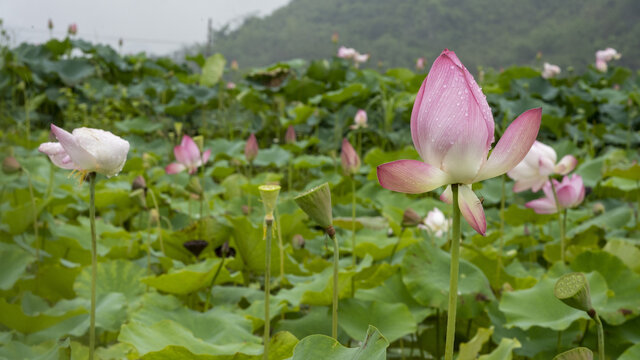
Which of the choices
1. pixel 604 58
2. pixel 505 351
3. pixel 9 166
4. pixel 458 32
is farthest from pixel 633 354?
pixel 458 32

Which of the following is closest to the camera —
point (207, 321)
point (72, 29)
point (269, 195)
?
point (269, 195)

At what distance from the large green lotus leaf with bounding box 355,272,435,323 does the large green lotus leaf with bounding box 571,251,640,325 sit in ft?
0.90

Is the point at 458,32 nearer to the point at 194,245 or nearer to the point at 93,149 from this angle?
the point at 194,245

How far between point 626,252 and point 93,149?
0.99 meters

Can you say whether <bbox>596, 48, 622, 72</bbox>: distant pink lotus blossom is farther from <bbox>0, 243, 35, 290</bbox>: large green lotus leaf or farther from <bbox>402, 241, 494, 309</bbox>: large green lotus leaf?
<bbox>0, 243, 35, 290</bbox>: large green lotus leaf

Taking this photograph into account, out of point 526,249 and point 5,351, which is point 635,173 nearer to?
point 526,249

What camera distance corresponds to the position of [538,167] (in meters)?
0.95

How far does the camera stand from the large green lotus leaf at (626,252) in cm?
102

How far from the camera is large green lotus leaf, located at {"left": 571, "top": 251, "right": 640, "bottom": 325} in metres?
0.81

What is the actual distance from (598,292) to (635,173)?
0.72 m

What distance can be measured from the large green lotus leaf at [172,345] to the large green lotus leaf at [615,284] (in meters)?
0.56

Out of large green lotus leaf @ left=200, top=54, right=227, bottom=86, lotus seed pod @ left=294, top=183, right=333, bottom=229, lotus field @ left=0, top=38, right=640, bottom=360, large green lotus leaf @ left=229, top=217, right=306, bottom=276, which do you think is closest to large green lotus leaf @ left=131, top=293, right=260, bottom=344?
lotus field @ left=0, top=38, right=640, bottom=360

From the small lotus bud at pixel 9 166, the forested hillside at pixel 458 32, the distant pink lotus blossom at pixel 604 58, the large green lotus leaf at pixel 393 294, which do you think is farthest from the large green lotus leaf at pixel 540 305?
the forested hillside at pixel 458 32

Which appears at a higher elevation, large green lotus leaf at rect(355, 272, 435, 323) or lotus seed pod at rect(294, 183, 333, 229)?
lotus seed pod at rect(294, 183, 333, 229)
